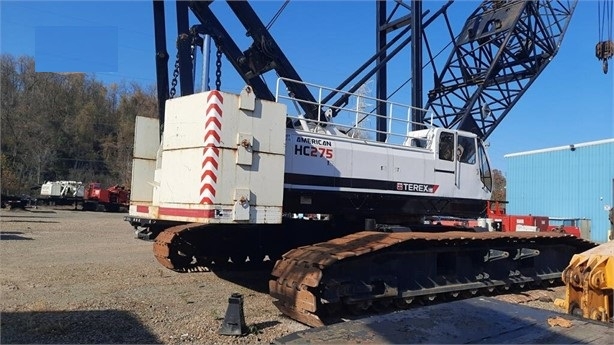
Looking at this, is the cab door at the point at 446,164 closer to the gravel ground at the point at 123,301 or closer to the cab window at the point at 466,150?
Result: the cab window at the point at 466,150

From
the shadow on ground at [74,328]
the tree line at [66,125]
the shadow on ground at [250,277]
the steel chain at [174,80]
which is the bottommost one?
the shadow on ground at [74,328]

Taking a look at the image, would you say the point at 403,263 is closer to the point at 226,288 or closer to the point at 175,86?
the point at 226,288

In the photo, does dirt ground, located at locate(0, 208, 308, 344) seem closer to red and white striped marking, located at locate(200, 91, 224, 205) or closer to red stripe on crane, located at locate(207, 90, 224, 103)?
red and white striped marking, located at locate(200, 91, 224, 205)

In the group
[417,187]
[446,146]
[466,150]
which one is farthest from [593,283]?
[466,150]

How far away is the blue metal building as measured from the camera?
29.0m

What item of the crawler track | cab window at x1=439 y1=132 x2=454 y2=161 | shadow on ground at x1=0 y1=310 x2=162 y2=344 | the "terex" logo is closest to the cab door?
cab window at x1=439 y1=132 x2=454 y2=161

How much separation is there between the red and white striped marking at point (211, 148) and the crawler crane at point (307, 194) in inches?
0.5

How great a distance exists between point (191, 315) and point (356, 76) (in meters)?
9.04

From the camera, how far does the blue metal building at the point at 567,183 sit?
95.0 ft

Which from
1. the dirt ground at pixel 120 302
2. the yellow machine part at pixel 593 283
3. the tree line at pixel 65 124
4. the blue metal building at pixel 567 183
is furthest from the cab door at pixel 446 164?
the tree line at pixel 65 124

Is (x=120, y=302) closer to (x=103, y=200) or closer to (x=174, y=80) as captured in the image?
(x=174, y=80)

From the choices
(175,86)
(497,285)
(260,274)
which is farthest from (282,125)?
(497,285)

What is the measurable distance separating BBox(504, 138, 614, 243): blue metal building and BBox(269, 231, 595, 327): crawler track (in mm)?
21399

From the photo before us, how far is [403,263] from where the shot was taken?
812 cm
